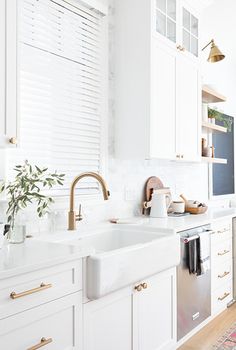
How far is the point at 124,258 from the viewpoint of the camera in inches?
72.5

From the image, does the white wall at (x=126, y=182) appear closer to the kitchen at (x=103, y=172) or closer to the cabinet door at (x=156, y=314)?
the kitchen at (x=103, y=172)

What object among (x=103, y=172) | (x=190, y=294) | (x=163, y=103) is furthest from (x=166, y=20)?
(x=190, y=294)

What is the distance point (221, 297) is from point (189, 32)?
7.91 feet

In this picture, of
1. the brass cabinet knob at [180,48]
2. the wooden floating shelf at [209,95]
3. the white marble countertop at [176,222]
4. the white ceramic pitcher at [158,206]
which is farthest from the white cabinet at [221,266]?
the brass cabinet knob at [180,48]

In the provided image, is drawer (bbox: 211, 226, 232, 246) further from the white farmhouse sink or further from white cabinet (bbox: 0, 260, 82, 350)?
white cabinet (bbox: 0, 260, 82, 350)

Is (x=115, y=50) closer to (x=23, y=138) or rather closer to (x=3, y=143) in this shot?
(x=23, y=138)

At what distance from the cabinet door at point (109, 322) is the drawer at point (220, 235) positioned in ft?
4.57

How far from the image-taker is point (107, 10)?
2.90 m

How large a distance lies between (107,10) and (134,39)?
1.05 ft

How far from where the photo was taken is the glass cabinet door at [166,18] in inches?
114

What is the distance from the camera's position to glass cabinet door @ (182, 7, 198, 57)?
3.24 m

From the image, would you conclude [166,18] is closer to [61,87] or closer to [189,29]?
[189,29]

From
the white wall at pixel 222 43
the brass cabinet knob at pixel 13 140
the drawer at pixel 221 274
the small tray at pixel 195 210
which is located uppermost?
the white wall at pixel 222 43

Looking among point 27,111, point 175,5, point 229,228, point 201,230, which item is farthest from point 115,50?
point 229,228
